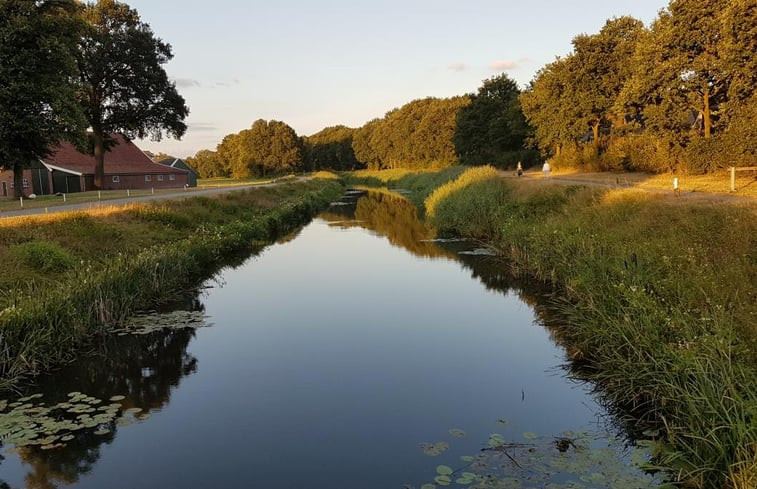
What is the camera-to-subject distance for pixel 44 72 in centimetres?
2744

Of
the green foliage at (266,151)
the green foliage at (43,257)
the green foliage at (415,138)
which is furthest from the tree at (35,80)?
the green foliage at (266,151)

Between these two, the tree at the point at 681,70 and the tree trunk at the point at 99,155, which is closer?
the tree at the point at 681,70

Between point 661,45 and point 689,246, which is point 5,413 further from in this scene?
point 661,45

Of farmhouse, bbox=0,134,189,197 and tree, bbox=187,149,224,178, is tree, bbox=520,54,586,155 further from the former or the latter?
tree, bbox=187,149,224,178

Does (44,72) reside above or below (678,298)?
above

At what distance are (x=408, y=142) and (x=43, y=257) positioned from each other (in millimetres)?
78315

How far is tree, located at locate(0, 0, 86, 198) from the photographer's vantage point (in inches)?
984

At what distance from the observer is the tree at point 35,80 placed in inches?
984

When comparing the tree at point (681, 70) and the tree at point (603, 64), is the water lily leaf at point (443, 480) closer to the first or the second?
the tree at point (681, 70)

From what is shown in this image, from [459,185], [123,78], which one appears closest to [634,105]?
[459,185]

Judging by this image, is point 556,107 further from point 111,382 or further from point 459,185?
point 111,382

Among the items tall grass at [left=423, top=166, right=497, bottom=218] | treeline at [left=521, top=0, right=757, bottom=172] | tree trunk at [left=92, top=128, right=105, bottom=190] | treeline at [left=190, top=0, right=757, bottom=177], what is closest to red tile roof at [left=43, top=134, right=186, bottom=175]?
tree trunk at [left=92, top=128, right=105, bottom=190]

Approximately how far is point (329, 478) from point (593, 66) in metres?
39.2

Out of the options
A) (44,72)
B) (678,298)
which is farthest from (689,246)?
(44,72)
